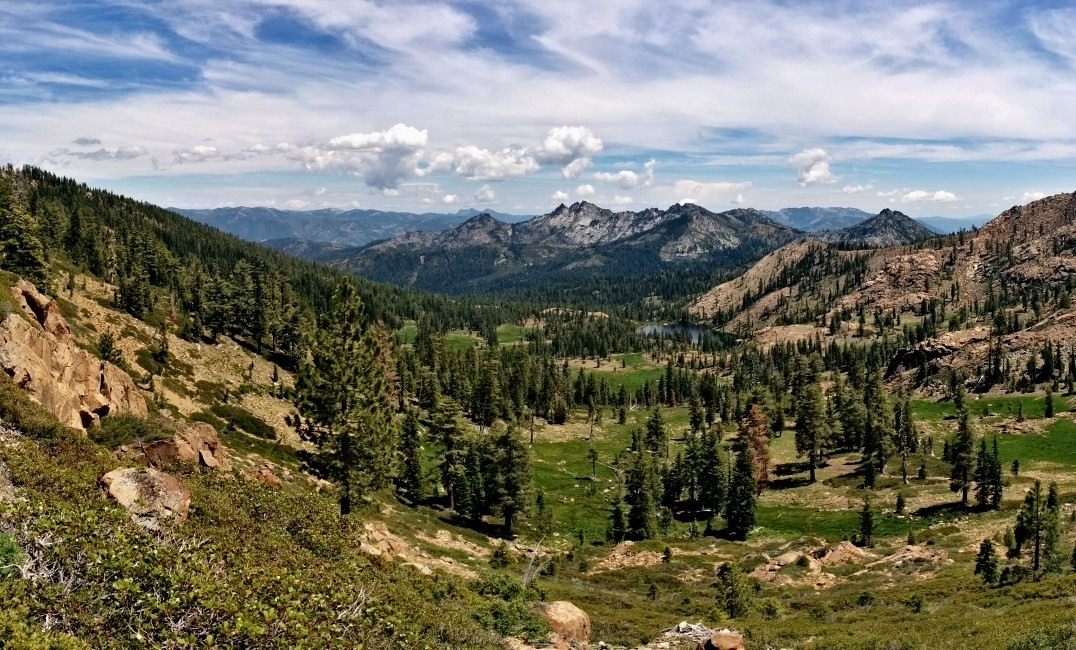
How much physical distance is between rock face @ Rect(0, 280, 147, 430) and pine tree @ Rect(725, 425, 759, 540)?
76.0 metres

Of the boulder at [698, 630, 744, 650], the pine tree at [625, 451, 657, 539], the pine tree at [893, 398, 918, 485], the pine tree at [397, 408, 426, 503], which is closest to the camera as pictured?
the boulder at [698, 630, 744, 650]

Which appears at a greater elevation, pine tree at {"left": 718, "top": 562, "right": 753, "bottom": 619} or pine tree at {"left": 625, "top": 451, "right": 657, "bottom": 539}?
pine tree at {"left": 718, "top": 562, "right": 753, "bottom": 619}

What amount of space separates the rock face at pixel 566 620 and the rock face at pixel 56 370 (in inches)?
1008

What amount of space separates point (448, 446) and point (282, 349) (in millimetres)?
75140

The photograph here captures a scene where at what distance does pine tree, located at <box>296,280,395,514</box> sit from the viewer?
40125mm

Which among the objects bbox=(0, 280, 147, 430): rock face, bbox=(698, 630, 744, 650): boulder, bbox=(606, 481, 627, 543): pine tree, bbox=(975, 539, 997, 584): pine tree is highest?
bbox=(0, 280, 147, 430): rock face

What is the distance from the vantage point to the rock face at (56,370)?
29.7 meters

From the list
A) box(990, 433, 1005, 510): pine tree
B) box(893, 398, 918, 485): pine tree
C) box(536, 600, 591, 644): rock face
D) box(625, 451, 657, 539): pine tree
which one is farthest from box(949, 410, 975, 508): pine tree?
box(536, 600, 591, 644): rock face

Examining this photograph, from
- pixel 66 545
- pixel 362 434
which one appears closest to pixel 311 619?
pixel 66 545

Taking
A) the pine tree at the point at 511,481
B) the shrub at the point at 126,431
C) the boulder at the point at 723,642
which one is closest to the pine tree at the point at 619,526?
the pine tree at the point at 511,481

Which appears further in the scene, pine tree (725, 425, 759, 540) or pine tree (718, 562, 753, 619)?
pine tree (725, 425, 759, 540)

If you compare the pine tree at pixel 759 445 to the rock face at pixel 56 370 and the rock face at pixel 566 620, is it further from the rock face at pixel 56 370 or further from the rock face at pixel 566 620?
the rock face at pixel 56 370

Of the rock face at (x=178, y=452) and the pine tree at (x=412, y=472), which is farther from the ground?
the rock face at (x=178, y=452)

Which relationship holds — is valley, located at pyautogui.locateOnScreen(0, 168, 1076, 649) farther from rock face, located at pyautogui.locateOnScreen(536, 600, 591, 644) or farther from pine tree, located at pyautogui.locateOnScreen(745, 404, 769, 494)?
rock face, located at pyautogui.locateOnScreen(536, 600, 591, 644)
